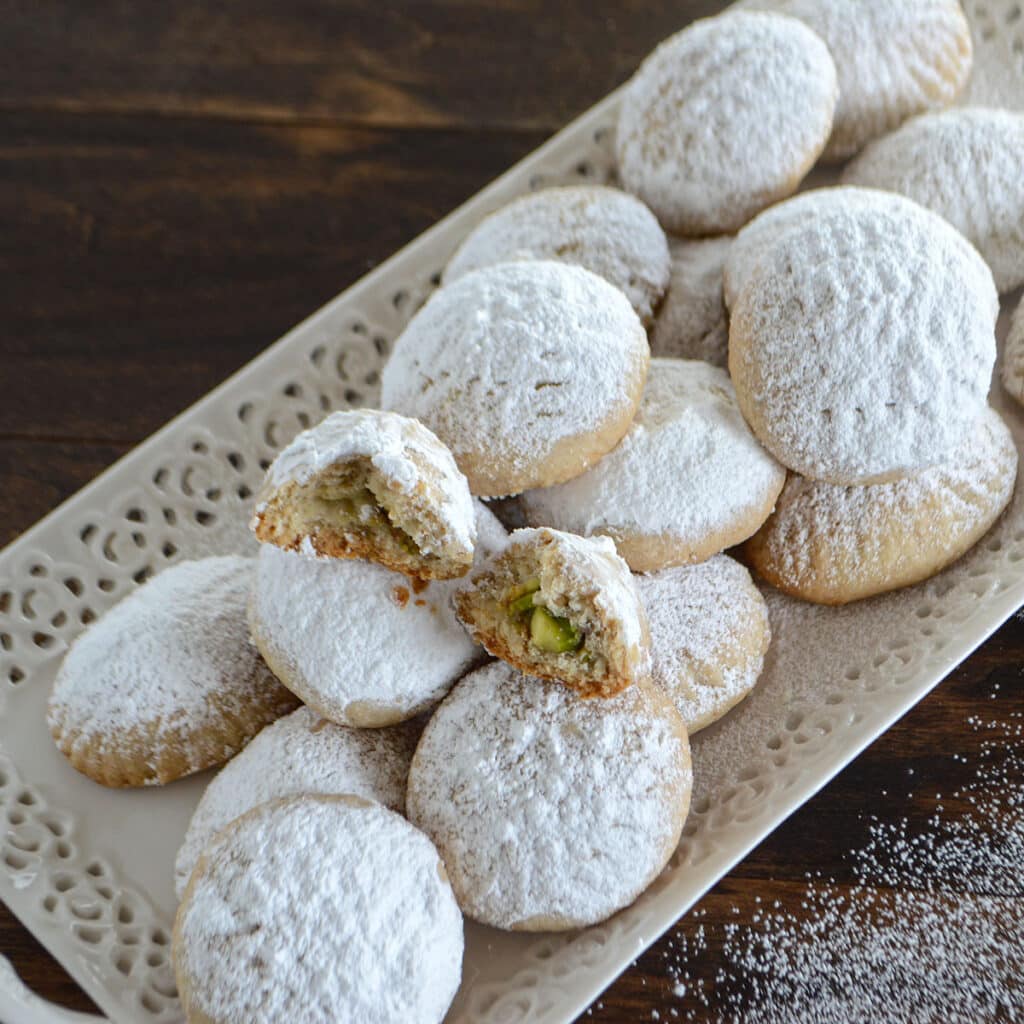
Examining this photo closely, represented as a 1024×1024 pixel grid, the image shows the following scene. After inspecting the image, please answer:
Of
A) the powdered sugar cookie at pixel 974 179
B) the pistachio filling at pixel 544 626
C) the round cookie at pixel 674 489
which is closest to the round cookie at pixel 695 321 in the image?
the round cookie at pixel 674 489

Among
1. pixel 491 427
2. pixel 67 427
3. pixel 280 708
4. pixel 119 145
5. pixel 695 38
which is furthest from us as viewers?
pixel 119 145

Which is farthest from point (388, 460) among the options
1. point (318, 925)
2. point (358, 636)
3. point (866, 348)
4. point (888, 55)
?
point (888, 55)

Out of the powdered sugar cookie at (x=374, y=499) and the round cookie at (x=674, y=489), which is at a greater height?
the powdered sugar cookie at (x=374, y=499)

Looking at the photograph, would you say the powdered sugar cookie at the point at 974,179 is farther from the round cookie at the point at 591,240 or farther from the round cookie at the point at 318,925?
the round cookie at the point at 318,925

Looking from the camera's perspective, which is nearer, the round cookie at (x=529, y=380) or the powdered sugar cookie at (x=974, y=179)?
the round cookie at (x=529, y=380)

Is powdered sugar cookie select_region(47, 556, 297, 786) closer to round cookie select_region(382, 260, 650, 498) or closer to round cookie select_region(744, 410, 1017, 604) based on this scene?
round cookie select_region(382, 260, 650, 498)

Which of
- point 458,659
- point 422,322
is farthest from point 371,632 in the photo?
point 422,322

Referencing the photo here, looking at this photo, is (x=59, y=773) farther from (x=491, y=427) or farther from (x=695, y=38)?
(x=695, y=38)

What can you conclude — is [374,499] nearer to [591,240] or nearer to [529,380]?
[529,380]
